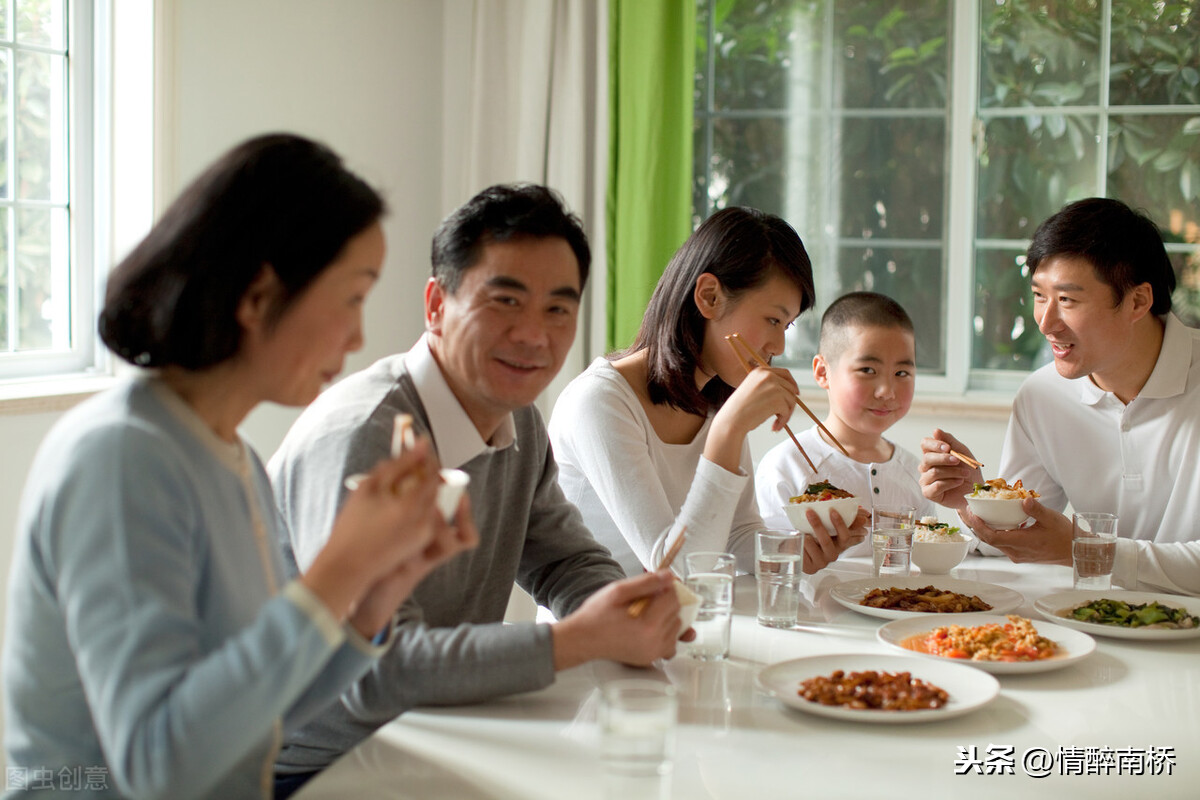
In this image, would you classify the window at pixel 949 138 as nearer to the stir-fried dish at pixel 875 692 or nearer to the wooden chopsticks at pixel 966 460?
the wooden chopsticks at pixel 966 460

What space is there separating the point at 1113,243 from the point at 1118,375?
0.31 metres

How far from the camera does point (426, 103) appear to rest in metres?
4.35

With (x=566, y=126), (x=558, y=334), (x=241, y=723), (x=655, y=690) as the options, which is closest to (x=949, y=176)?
(x=566, y=126)

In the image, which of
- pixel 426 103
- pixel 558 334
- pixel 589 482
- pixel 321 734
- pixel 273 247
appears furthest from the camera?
pixel 426 103

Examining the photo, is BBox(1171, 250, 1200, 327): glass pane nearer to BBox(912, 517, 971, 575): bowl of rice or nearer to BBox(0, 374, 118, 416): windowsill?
BBox(912, 517, 971, 575): bowl of rice

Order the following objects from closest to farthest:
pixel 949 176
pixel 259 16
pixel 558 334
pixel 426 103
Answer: pixel 558 334, pixel 259 16, pixel 949 176, pixel 426 103

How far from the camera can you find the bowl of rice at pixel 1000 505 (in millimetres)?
2033

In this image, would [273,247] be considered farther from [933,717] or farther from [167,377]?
[933,717]

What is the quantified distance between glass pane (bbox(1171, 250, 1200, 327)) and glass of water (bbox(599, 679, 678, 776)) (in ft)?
11.1

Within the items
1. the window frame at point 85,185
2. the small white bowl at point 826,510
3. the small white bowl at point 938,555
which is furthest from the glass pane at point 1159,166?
the window frame at point 85,185

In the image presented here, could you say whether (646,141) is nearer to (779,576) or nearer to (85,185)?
(85,185)

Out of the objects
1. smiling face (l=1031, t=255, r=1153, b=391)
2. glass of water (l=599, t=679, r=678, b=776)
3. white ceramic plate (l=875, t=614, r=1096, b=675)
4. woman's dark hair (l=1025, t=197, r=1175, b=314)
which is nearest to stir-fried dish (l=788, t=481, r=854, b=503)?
white ceramic plate (l=875, t=614, r=1096, b=675)

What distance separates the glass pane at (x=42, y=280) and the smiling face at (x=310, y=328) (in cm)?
227

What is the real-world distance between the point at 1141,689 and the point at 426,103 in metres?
3.61
